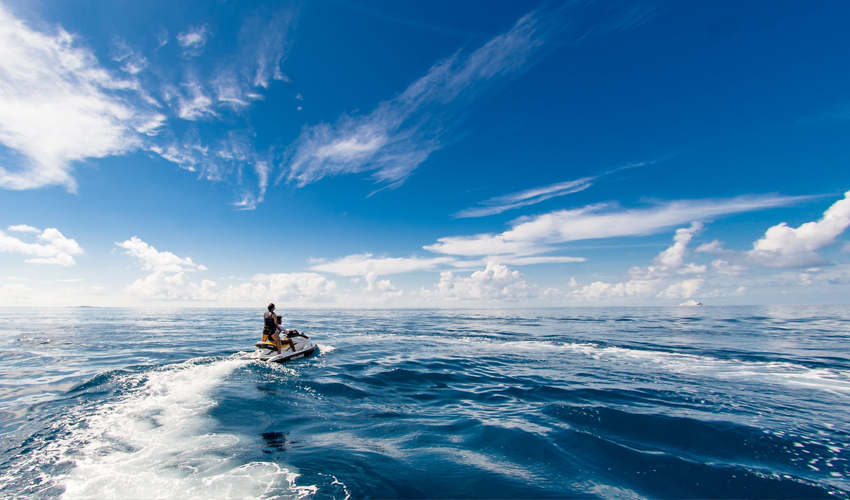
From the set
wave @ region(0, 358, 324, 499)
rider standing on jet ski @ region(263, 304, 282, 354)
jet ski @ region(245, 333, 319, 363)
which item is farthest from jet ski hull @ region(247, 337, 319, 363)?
wave @ region(0, 358, 324, 499)

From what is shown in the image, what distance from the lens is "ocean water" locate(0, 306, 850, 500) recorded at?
679cm

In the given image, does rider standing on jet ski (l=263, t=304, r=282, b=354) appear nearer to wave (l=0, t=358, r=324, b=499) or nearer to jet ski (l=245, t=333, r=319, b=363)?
jet ski (l=245, t=333, r=319, b=363)

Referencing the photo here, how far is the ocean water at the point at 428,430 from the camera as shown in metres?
6.79

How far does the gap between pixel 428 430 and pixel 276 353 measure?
14.1m

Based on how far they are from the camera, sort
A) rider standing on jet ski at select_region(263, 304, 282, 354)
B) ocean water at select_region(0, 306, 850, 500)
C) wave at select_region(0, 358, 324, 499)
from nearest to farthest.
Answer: wave at select_region(0, 358, 324, 499)
ocean water at select_region(0, 306, 850, 500)
rider standing on jet ski at select_region(263, 304, 282, 354)

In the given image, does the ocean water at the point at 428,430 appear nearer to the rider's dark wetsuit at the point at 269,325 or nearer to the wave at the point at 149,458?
the wave at the point at 149,458

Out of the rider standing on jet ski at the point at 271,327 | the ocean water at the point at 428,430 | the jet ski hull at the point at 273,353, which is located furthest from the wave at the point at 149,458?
the jet ski hull at the point at 273,353

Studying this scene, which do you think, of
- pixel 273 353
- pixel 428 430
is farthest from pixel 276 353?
pixel 428 430

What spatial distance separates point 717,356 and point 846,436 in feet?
47.2

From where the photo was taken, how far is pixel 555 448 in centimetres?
842

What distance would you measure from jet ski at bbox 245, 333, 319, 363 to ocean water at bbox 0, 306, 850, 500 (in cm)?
151

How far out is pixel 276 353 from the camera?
20016 mm

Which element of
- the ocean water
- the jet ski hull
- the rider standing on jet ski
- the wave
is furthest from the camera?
the jet ski hull

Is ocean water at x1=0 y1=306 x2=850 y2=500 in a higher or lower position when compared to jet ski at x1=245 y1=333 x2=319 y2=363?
lower
